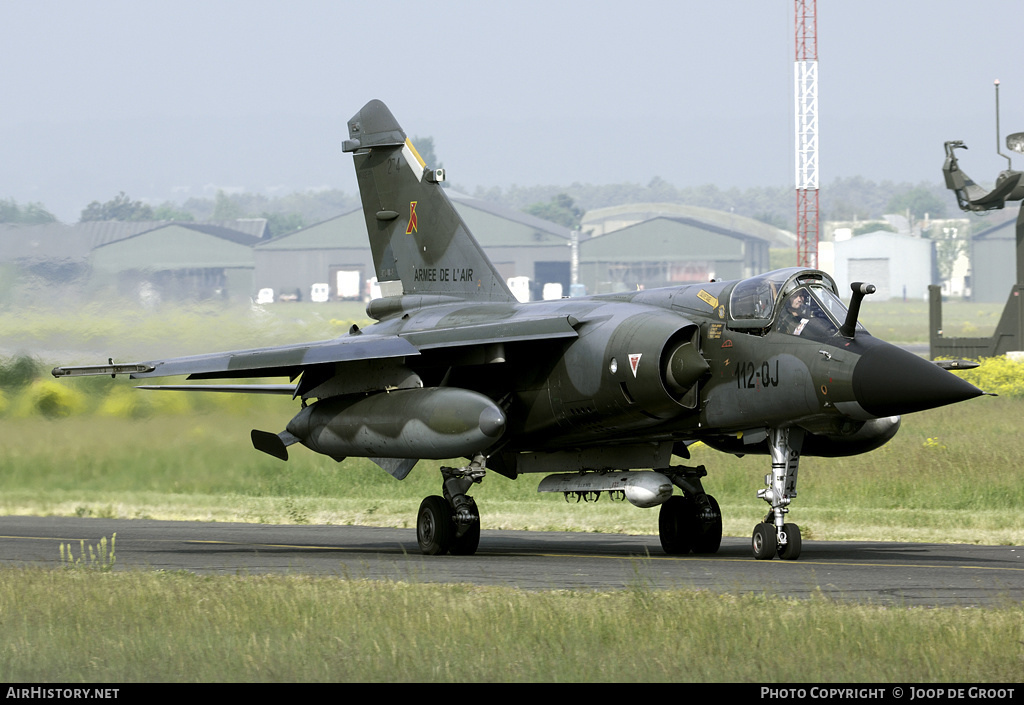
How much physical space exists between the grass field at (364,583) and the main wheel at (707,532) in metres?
2.83

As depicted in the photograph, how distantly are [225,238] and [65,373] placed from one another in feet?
181

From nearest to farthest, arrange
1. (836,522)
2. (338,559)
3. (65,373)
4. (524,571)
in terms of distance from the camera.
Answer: (524,571) < (338,559) < (65,373) < (836,522)

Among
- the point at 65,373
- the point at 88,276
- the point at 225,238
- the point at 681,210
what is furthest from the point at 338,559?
the point at 681,210

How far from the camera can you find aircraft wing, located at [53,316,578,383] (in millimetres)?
15233

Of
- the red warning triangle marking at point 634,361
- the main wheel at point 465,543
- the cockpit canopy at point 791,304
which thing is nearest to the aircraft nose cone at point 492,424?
the red warning triangle marking at point 634,361

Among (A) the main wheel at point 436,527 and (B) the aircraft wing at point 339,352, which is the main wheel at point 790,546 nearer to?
(B) the aircraft wing at point 339,352

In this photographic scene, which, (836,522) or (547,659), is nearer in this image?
(547,659)

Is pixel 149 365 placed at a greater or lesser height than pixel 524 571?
greater

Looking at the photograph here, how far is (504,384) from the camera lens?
16.3 meters

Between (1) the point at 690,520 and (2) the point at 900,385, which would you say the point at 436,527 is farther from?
(2) the point at 900,385

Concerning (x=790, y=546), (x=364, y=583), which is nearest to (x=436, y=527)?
(x=364, y=583)

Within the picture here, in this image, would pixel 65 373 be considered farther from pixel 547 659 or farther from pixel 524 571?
pixel 547 659

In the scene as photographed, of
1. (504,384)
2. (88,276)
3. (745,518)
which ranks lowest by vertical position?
(745,518)

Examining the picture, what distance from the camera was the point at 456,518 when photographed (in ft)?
51.7
